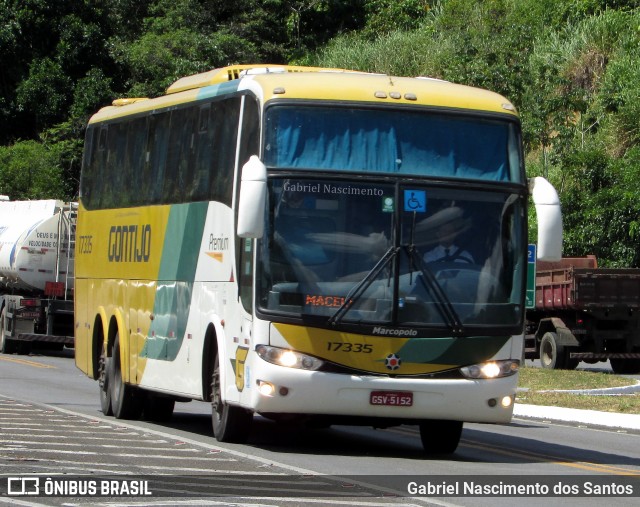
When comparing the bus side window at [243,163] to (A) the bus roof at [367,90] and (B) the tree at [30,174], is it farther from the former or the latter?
(B) the tree at [30,174]

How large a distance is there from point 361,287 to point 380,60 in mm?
37049

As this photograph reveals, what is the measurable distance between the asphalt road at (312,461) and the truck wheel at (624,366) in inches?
427

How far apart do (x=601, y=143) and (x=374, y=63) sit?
1142 centimetres

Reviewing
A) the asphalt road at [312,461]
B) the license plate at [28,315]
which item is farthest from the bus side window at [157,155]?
the license plate at [28,315]

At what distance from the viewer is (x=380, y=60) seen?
4956 cm

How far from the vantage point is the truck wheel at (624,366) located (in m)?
29.6

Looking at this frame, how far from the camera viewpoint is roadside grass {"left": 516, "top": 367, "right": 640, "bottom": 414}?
69.8 ft

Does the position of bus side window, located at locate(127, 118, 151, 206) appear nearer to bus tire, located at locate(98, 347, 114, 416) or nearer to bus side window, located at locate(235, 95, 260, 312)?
bus tire, located at locate(98, 347, 114, 416)

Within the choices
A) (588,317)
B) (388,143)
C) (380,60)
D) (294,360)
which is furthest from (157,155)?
(380,60)

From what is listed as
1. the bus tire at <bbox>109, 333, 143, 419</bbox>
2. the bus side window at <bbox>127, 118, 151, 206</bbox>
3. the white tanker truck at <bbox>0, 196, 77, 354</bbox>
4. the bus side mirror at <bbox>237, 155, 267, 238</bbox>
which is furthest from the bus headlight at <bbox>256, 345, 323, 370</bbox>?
the white tanker truck at <bbox>0, 196, 77, 354</bbox>

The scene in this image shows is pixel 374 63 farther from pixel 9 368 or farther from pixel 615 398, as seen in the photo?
pixel 615 398

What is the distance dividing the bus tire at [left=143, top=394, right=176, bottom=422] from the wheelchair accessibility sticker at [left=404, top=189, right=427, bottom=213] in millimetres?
5951

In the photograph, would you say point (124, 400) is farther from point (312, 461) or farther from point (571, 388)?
point (571, 388)

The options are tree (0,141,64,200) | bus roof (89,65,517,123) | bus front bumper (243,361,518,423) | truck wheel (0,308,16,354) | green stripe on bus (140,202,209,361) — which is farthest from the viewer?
tree (0,141,64,200)
